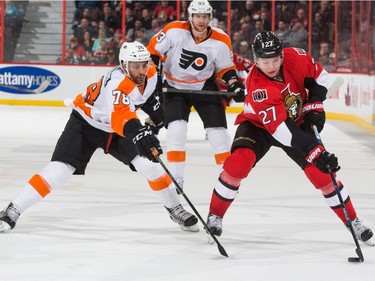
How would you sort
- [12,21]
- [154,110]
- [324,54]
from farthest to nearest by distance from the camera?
[12,21]
[324,54]
[154,110]

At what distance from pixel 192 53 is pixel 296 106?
166 cm

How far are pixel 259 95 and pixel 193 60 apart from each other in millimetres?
1739

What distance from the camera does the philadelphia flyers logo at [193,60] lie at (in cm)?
568

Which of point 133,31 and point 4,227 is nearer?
point 4,227

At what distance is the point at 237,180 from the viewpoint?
415 cm

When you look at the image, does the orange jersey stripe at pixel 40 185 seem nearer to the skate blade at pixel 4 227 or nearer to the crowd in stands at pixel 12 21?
the skate blade at pixel 4 227

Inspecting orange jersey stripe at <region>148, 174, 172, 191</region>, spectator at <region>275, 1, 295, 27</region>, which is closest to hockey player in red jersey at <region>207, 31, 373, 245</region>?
orange jersey stripe at <region>148, 174, 172, 191</region>

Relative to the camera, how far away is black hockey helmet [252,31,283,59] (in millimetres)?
3986

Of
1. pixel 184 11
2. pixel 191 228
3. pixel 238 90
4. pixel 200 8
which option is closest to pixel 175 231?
pixel 191 228

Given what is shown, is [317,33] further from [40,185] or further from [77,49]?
[40,185]

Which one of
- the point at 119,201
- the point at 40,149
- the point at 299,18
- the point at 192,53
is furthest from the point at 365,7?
the point at 119,201

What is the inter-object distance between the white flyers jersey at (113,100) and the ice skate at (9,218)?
0.52m

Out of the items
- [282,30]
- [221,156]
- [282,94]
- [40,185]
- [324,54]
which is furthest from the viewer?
[282,30]

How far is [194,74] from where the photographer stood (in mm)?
5699
